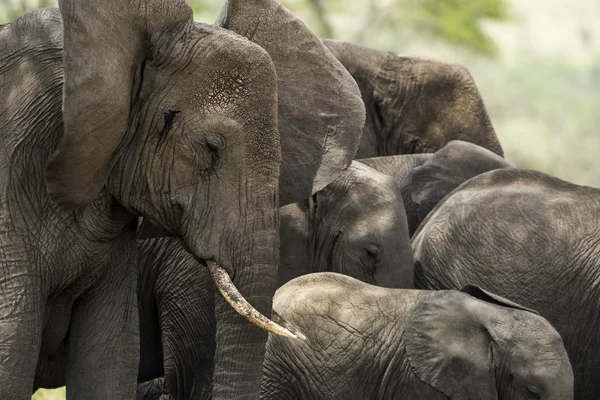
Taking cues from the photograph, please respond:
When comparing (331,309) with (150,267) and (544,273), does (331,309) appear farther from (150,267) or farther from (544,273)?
(544,273)

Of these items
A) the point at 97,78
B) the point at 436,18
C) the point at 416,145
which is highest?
the point at 97,78

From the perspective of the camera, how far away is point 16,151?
13.0 feet

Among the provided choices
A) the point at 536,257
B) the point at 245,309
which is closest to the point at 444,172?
the point at 536,257

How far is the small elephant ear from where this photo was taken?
5414mm

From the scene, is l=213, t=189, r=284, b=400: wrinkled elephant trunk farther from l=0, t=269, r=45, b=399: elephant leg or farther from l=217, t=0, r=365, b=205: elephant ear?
l=217, t=0, r=365, b=205: elephant ear

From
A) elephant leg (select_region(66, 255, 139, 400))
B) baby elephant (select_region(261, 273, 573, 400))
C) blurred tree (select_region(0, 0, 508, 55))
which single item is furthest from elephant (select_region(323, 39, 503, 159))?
blurred tree (select_region(0, 0, 508, 55))

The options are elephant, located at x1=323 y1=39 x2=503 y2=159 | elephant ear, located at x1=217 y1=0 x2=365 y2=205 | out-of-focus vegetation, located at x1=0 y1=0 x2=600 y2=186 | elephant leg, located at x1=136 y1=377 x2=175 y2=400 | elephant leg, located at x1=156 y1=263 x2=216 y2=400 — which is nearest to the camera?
elephant ear, located at x1=217 y1=0 x2=365 y2=205

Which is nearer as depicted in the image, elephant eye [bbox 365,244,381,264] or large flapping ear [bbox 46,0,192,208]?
large flapping ear [bbox 46,0,192,208]

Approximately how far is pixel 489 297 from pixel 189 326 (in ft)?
3.56

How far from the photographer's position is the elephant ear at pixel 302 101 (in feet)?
14.9

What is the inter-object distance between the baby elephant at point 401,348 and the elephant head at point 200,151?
1.33 metres

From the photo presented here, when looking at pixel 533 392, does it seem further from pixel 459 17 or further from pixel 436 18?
pixel 436 18

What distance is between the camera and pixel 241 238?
12.8ft

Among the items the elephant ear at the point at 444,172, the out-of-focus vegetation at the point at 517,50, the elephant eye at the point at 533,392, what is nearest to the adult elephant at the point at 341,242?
the elephant ear at the point at 444,172
